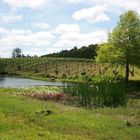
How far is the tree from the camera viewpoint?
204 ft

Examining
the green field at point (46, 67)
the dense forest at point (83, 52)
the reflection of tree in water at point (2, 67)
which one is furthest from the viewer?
the dense forest at point (83, 52)

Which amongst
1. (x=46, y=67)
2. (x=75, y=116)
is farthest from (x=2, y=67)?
(x=75, y=116)

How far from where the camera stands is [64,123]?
22.7 meters

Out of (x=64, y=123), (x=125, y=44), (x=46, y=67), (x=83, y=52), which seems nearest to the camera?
(x=64, y=123)

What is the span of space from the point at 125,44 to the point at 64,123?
41683mm

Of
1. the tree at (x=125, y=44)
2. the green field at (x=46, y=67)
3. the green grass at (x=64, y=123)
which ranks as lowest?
the green grass at (x=64, y=123)

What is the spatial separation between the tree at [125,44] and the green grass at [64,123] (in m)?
32.6

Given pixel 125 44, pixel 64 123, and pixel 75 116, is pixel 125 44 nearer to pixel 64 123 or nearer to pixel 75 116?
pixel 75 116

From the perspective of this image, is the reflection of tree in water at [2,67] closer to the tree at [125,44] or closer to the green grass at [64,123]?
the tree at [125,44]

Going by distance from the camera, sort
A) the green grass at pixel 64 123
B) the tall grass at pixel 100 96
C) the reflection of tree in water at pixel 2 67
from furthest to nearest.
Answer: the reflection of tree in water at pixel 2 67
the tall grass at pixel 100 96
the green grass at pixel 64 123

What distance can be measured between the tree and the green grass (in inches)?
1282

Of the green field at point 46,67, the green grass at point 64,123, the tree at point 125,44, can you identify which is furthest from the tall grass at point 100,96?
the green field at point 46,67

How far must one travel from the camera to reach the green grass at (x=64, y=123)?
18281 mm

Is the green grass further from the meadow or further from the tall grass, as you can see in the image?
the tall grass
